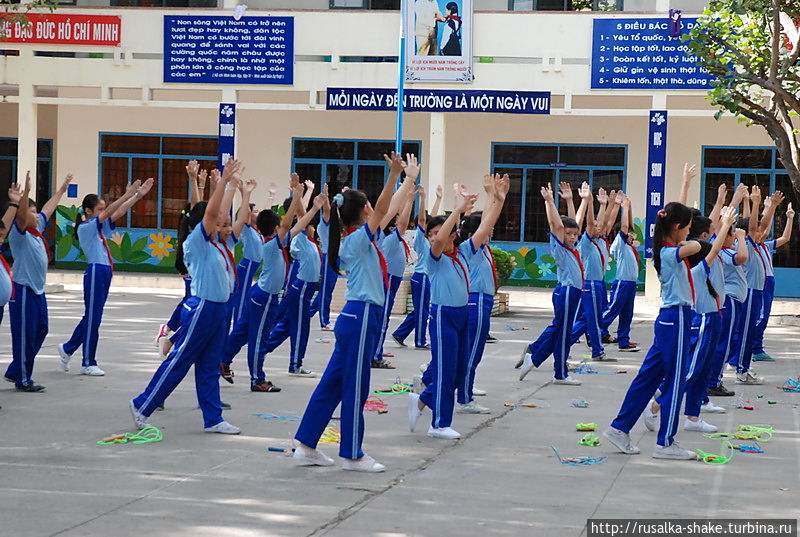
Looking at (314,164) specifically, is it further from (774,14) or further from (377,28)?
(774,14)

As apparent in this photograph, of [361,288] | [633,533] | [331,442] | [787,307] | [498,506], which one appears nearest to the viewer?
[633,533]

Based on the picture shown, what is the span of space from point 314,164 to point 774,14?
11.8 metres

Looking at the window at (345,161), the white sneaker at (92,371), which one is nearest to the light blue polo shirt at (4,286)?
the white sneaker at (92,371)

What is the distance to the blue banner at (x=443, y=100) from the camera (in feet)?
68.5

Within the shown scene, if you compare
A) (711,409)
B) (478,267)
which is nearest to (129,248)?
(478,267)

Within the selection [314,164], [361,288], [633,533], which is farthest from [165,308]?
[633,533]

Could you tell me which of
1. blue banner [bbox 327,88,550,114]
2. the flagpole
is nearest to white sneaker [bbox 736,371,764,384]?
the flagpole

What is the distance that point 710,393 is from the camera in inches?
403

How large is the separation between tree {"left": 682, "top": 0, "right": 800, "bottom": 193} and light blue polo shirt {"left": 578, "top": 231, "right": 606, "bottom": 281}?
2.87m

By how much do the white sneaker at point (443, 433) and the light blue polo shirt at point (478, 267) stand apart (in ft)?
4.66

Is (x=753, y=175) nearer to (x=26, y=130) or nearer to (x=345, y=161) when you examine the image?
(x=345, y=161)

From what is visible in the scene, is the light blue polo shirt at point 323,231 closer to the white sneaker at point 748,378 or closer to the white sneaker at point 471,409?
the white sneaker at point 471,409

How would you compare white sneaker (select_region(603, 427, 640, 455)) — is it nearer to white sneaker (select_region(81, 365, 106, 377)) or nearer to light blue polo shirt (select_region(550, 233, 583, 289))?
light blue polo shirt (select_region(550, 233, 583, 289))

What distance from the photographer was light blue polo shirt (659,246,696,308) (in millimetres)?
7164
